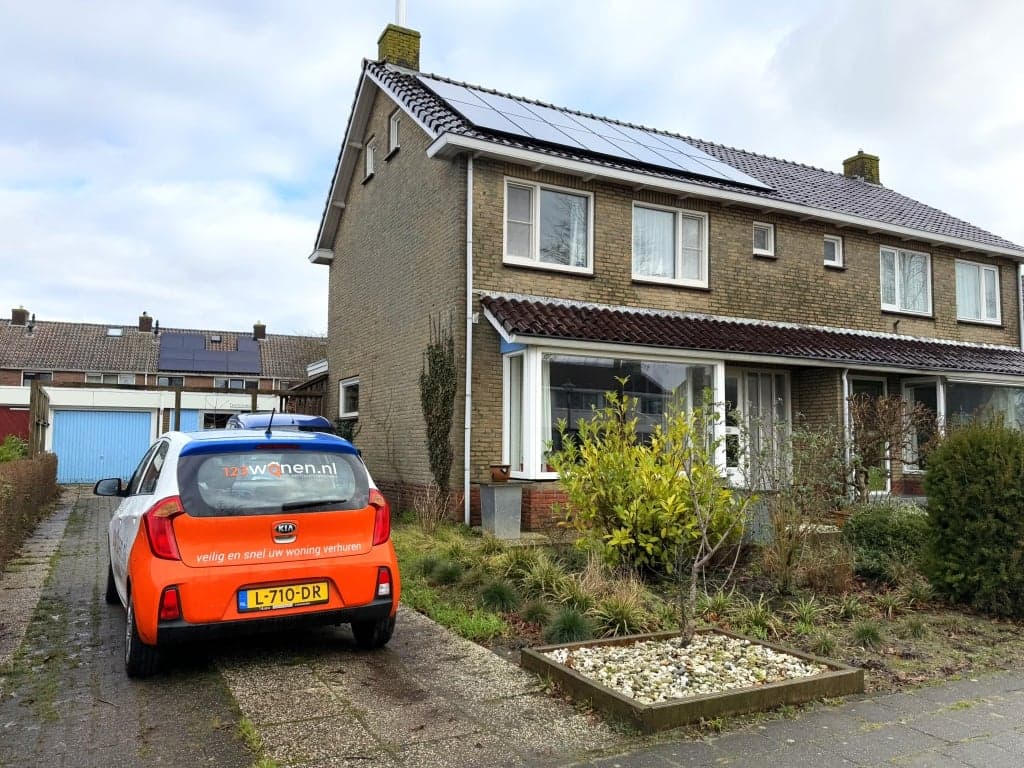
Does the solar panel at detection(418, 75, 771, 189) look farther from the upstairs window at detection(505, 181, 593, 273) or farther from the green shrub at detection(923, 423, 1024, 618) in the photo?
the green shrub at detection(923, 423, 1024, 618)

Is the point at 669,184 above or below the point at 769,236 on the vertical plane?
above

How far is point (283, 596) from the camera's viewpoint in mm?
5238

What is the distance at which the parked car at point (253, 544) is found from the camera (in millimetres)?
5031

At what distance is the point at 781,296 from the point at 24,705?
14173 millimetres

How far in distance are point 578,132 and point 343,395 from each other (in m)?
7.79

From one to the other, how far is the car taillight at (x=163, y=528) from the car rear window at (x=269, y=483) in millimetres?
76

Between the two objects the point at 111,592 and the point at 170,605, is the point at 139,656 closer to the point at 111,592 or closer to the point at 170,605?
the point at 170,605

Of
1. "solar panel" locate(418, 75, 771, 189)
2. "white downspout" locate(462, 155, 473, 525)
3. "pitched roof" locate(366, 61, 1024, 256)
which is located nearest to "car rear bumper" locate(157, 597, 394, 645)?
"white downspout" locate(462, 155, 473, 525)

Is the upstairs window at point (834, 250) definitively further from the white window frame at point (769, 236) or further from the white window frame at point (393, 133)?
the white window frame at point (393, 133)

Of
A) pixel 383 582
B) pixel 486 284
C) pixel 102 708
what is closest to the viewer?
pixel 102 708

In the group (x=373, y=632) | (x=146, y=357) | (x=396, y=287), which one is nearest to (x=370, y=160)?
(x=396, y=287)

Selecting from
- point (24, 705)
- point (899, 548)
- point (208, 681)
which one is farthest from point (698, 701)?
point (899, 548)

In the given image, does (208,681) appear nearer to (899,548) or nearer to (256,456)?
(256,456)

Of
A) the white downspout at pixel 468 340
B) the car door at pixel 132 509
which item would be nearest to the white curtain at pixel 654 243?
the white downspout at pixel 468 340
